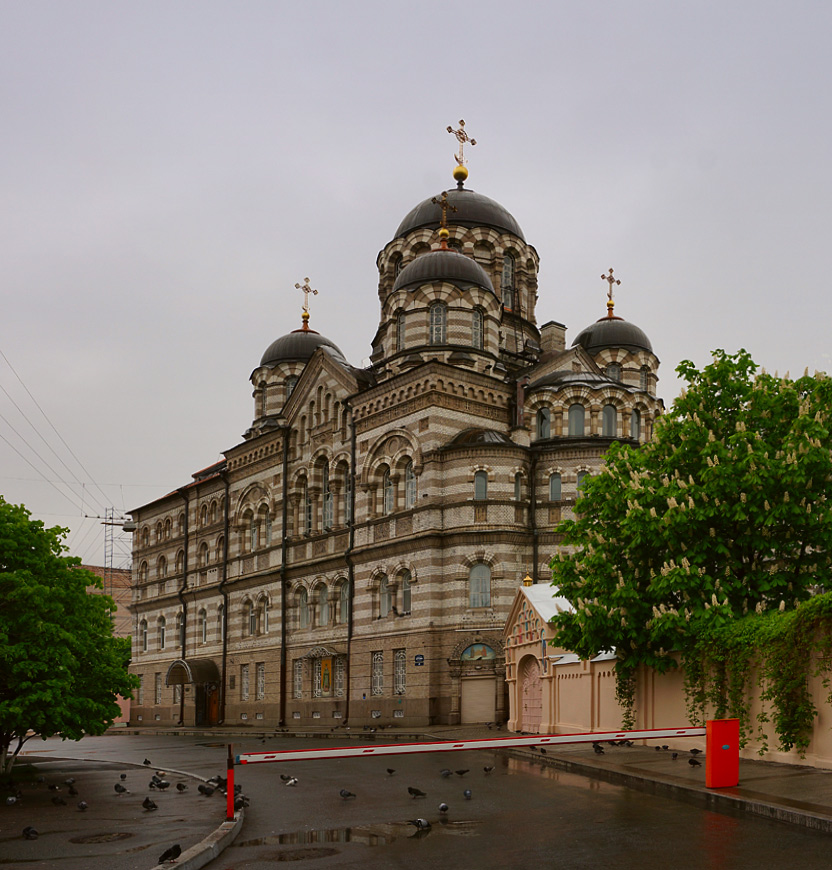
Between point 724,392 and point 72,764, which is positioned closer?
point 724,392

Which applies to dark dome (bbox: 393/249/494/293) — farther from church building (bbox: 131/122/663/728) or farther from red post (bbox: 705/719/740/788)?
red post (bbox: 705/719/740/788)

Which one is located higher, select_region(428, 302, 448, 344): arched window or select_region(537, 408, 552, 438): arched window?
select_region(428, 302, 448, 344): arched window

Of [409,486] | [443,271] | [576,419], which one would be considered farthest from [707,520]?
[443,271]

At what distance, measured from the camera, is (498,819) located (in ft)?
42.2

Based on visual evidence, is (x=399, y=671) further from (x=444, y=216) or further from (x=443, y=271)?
(x=444, y=216)

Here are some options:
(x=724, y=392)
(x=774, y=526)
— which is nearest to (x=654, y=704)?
(x=774, y=526)

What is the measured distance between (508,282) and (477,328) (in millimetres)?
7815

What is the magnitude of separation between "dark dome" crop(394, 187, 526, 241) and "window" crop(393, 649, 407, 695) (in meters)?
20.8

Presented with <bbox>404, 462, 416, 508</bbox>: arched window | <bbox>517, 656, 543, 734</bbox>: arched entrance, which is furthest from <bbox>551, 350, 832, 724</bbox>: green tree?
<bbox>404, 462, 416, 508</bbox>: arched window

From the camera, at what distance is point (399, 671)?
126 ft

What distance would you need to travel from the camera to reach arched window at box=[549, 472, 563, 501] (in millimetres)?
38125

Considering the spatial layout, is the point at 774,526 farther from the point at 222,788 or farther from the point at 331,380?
the point at 331,380

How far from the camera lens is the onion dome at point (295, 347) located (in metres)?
54.8

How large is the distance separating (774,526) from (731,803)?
8425 mm
